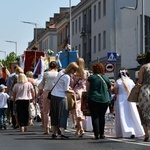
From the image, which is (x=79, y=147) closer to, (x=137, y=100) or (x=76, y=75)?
(x=137, y=100)

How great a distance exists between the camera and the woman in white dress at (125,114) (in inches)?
622

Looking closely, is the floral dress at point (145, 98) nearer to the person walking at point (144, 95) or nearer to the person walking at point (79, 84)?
the person walking at point (144, 95)

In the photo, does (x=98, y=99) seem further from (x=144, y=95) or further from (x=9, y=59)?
(x=9, y=59)

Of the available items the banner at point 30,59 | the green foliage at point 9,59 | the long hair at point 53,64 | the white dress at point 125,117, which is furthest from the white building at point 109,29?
the green foliage at point 9,59

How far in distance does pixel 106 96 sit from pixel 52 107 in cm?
140

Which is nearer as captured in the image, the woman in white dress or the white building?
the woman in white dress

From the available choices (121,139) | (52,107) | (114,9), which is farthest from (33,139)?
(114,9)

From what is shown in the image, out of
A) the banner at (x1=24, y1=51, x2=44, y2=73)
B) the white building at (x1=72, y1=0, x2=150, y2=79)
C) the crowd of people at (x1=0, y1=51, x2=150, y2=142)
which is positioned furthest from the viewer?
the white building at (x1=72, y1=0, x2=150, y2=79)

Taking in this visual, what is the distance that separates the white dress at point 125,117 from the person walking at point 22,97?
11.1ft

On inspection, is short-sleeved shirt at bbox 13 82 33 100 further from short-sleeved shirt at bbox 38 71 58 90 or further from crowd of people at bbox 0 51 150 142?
short-sleeved shirt at bbox 38 71 58 90

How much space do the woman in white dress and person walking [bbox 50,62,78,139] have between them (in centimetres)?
127

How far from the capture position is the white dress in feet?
51.8

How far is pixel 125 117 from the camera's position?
16.0 m

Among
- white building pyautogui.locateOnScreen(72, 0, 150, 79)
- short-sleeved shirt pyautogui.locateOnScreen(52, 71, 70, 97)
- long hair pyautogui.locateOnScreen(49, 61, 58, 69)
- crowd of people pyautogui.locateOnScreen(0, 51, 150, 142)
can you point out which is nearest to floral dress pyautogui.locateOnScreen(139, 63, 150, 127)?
crowd of people pyautogui.locateOnScreen(0, 51, 150, 142)
